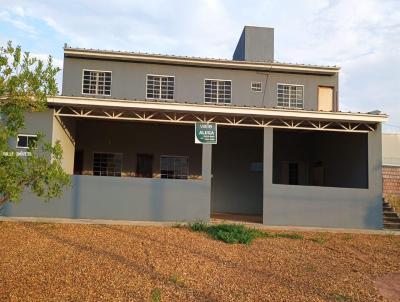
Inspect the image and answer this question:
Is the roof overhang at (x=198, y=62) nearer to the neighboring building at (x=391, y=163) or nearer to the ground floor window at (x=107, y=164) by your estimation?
the ground floor window at (x=107, y=164)

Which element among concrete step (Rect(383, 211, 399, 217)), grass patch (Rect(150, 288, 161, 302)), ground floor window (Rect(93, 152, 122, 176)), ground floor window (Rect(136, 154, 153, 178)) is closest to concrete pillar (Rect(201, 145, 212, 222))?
ground floor window (Rect(136, 154, 153, 178))

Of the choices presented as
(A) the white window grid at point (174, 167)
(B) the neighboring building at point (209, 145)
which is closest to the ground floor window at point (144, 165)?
(B) the neighboring building at point (209, 145)

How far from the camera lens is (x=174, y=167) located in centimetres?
2011

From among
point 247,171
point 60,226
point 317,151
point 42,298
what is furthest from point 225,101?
point 42,298

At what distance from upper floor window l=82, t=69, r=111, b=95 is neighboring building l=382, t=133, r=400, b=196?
1207cm

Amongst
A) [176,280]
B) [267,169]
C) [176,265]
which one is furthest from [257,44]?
[176,280]

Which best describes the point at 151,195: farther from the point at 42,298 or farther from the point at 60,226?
the point at 42,298

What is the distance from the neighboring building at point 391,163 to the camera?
63.8ft

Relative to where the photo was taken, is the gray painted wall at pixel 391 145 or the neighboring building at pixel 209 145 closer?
the neighboring building at pixel 209 145

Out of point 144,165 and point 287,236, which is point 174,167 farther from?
point 287,236

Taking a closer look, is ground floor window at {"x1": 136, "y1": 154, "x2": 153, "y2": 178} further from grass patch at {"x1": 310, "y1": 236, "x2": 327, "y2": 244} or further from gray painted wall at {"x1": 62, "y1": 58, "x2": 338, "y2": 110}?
grass patch at {"x1": 310, "y1": 236, "x2": 327, "y2": 244}

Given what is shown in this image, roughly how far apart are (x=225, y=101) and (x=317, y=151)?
495 cm

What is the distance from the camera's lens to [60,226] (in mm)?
13242

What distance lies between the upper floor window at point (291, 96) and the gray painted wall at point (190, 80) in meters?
0.18
